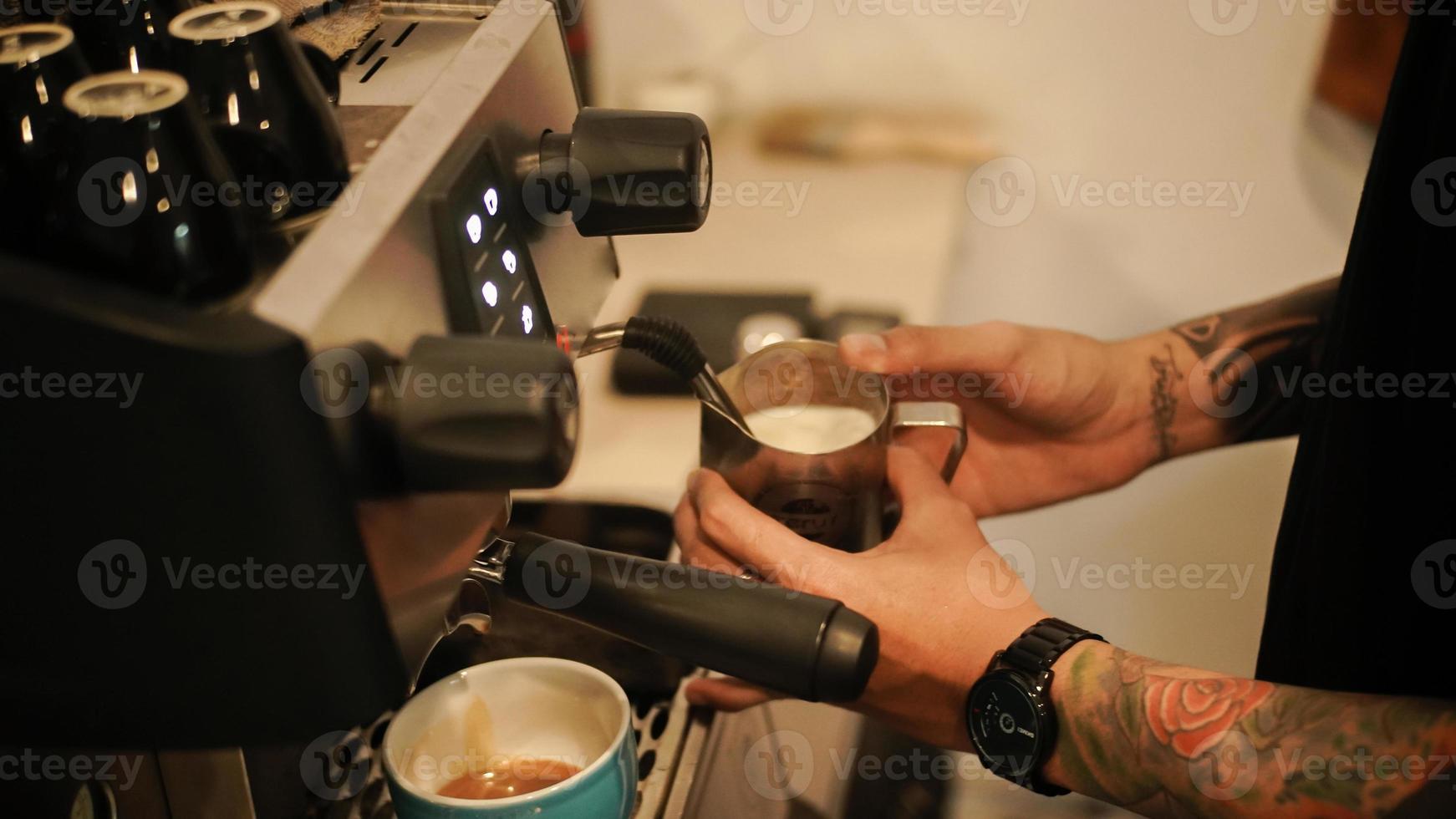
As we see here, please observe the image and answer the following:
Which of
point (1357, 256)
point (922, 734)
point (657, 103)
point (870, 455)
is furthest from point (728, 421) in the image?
point (657, 103)

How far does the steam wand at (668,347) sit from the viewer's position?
1.73ft

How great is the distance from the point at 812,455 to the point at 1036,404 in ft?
1.01

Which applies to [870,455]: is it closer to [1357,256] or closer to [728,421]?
[728,421]

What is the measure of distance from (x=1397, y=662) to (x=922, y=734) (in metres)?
0.23
